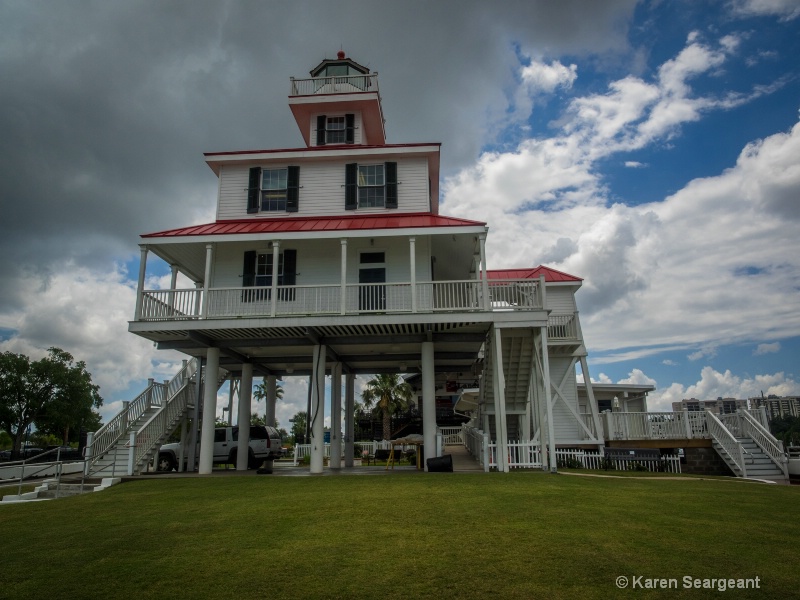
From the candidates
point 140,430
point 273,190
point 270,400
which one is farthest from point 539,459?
point 273,190

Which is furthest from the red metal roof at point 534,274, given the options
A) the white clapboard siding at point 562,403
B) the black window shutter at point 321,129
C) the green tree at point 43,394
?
the green tree at point 43,394

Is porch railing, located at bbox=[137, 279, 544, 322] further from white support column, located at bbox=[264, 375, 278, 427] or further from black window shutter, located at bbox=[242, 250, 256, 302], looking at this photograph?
white support column, located at bbox=[264, 375, 278, 427]

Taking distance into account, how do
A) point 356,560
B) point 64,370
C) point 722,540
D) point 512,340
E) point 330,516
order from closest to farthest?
point 356,560, point 722,540, point 330,516, point 512,340, point 64,370

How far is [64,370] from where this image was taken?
171 feet

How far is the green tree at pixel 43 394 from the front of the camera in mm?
48812

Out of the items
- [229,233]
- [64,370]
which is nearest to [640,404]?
[229,233]

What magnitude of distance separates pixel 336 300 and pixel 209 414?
5.73 meters

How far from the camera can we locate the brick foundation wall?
20828 mm

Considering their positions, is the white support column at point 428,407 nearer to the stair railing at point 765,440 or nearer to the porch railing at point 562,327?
the porch railing at point 562,327

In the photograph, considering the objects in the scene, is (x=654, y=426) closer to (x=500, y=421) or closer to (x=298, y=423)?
(x=500, y=421)

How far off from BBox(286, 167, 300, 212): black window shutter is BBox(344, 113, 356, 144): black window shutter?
362cm

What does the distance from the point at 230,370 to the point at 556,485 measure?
16.0 metres

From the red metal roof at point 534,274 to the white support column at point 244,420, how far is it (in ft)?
40.0

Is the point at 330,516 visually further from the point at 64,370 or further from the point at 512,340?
the point at 64,370
